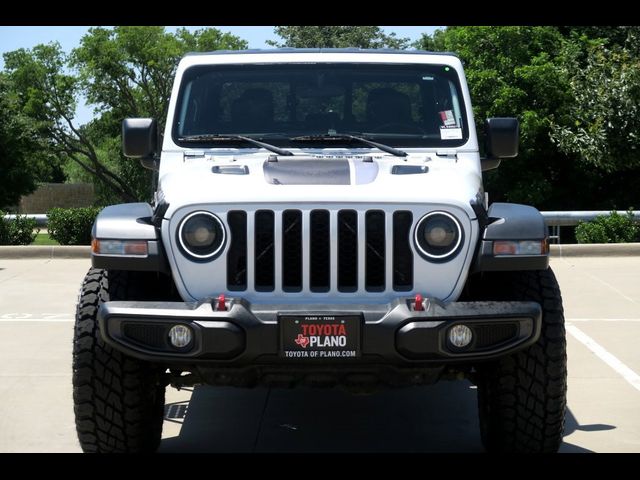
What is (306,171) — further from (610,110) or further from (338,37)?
(338,37)

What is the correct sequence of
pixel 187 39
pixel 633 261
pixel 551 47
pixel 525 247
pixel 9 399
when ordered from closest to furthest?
pixel 525 247 → pixel 9 399 → pixel 633 261 → pixel 551 47 → pixel 187 39

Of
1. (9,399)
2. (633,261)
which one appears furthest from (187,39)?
(9,399)

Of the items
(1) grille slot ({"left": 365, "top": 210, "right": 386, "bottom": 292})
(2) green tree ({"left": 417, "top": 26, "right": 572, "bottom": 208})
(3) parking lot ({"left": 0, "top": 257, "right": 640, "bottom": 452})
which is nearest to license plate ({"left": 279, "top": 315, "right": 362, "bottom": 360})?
(1) grille slot ({"left": 365, "top": 210, "right": 386, "bottom": 292})

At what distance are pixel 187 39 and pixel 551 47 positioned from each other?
20619 millimetres

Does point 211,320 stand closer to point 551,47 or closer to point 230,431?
point 230,431

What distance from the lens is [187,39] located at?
5006 centimetres

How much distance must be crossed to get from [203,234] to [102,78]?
47.4 m

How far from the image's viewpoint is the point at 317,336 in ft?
15.2

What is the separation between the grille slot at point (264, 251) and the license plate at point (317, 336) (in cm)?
30

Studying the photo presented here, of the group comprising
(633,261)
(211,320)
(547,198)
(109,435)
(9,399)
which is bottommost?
(547,198)

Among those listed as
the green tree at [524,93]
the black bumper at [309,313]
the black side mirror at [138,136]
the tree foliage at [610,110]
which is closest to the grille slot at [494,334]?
the black bumper at [309,313]

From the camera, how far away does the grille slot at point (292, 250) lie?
4.86 metres

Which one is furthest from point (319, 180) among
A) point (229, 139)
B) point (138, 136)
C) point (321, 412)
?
point (321, 412)

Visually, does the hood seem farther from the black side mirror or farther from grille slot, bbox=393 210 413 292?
the black side mirror
